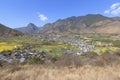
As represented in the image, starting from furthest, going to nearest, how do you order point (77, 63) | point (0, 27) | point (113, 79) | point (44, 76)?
point (0, 27)
point (77, 63)
point (44, 76)
point (113, 79)

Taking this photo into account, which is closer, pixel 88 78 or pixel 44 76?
pixel 88 78

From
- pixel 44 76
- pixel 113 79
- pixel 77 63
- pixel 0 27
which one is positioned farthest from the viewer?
pixel 0 27

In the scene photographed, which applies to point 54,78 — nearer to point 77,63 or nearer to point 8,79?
point 8,79

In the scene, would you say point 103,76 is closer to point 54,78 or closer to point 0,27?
point 54,78

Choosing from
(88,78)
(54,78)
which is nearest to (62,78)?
(54,78)

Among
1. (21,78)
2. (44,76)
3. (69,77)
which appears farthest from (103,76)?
(21,78)

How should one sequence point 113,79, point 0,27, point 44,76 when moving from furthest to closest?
1. point 0,27
2. point 44,76
3. point 113,79

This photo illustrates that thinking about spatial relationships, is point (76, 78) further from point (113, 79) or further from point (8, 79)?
point (8, 79)

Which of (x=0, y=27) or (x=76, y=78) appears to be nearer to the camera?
(x=76, y=78)

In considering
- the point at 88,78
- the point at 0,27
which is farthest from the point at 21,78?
the point at 0,27
